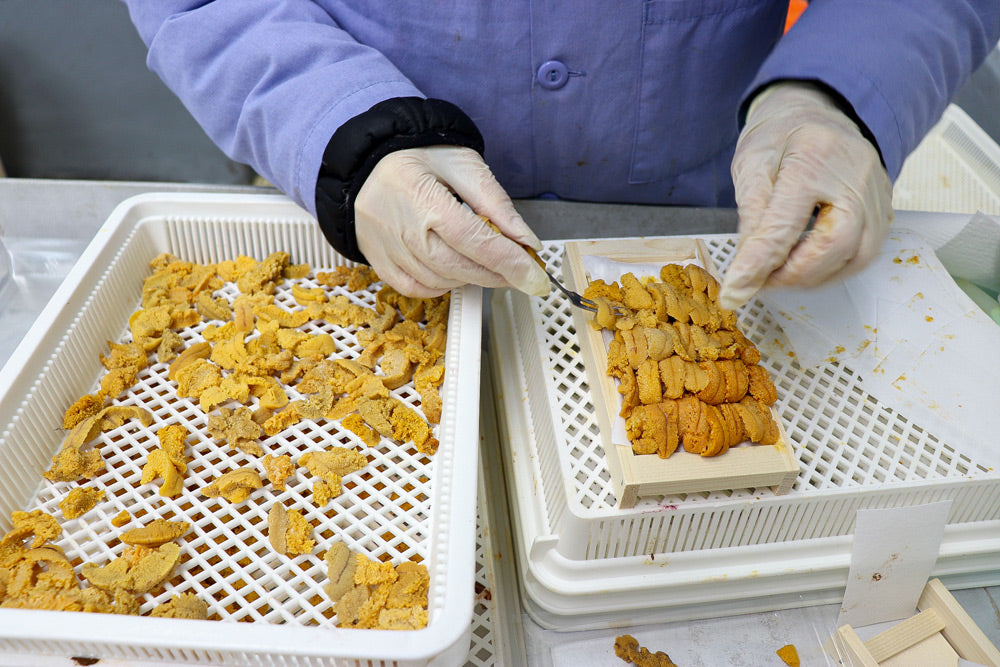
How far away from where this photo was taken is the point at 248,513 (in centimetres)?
95

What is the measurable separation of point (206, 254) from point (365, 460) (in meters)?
0.64

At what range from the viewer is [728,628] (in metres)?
0.97

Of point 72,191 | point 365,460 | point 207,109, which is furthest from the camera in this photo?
point 72,191

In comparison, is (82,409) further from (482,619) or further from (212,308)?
(482,619)

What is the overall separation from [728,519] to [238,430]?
73 cm

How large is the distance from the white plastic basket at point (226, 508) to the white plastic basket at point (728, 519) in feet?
0.45

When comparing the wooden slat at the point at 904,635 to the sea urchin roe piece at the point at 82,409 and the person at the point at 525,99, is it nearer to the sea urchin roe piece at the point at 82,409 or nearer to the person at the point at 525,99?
the person at the point at 525,99

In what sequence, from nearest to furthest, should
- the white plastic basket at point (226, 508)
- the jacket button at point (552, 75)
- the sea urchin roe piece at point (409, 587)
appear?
the white plastic basket at point (226, 508) → the sea urchin roe piece at point (409, 587) → the jacket button at point (552, 75)

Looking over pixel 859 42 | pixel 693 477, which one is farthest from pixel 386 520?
pixel 859 42

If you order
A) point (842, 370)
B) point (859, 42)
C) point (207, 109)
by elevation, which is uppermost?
point (859, 42)

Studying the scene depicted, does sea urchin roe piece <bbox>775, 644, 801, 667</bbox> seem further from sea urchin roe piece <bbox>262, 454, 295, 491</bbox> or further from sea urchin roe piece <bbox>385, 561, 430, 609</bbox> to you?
sea urchin roe piece <bbox>262, 454, 295, 491</bbox>

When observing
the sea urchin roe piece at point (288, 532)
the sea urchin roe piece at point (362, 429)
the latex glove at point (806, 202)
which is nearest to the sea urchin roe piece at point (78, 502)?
the sea urchin roe piece at point (288, 532)

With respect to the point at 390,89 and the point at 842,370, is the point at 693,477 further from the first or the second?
the point at 390,89

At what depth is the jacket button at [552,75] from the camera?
123 cm
